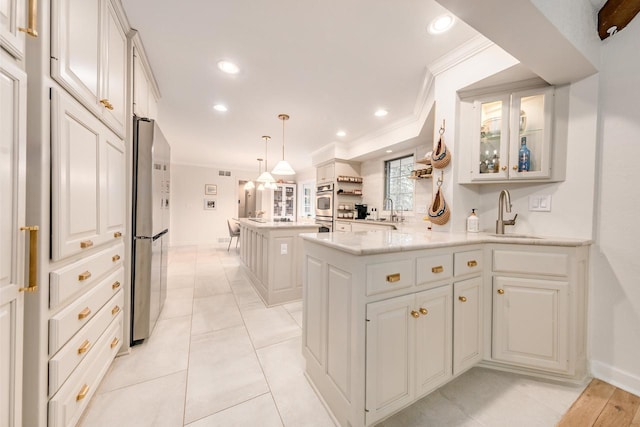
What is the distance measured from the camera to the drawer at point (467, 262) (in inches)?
58.2

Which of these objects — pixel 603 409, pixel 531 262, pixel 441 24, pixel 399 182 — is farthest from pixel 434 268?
pixel 399 182

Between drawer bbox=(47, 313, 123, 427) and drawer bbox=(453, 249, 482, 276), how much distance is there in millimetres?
2027

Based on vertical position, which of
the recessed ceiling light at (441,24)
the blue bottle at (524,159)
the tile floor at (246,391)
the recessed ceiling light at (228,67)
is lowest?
the tile floor at (246,391)

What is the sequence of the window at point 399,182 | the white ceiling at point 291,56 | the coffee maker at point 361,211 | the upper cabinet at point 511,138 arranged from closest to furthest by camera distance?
the white ceiling at point 291,56
the upper cabinet at point 511,138
the window at point 399,182
the coffee maker at point 361,211

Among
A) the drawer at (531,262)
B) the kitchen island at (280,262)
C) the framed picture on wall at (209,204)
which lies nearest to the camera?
the drawer at (531,262)

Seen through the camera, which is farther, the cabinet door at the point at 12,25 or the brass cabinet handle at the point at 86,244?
the brass cabinet handle at the point at 86,244

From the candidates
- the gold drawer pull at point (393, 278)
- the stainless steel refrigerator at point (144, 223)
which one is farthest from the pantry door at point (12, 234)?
the gold drawer pull at point (393, 278)

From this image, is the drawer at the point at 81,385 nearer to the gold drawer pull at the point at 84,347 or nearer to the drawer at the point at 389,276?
the gold drawer pull at the point at 84,347

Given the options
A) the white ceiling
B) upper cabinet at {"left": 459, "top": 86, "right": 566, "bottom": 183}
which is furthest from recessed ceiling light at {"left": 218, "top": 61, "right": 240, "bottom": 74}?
upper cabinet at {"left": 459, "top": 86, "right": 566, "bottom": 183}

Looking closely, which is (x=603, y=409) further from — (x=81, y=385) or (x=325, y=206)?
(x=325, y=206)

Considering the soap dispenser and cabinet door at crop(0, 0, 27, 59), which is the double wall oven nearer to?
the soap dispenser

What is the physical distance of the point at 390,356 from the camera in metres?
1.19

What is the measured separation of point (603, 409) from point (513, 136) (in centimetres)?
186

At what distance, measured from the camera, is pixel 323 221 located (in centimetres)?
565
